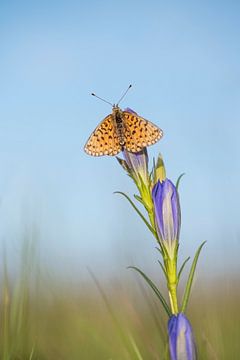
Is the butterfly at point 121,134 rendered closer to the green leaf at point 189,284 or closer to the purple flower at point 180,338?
the green leaf at point 189,284

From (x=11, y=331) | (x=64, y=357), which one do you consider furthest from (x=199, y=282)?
(x=11, y=331)

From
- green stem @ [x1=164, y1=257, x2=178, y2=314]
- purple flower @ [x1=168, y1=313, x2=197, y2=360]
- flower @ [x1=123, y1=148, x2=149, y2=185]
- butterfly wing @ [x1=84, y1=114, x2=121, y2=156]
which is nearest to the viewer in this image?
purple flower @ [x1=168, y1=313, x2=197, y2=360]

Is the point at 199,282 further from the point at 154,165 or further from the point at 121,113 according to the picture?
the point at 121,113

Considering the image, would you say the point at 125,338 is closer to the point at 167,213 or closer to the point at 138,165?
the point at 167,213

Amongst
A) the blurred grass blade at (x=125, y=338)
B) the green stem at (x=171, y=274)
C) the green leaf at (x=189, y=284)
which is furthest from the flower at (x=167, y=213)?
the blurred grass blade at (x=125, y=338)

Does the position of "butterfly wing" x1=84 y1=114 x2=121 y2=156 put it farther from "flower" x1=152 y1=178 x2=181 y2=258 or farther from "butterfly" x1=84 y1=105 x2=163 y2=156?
"flower" x1=152 y1=178 x2=181 y2=258

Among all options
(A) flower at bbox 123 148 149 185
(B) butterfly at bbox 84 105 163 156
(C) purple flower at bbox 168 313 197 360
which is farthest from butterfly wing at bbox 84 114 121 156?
(C) purple flower at bbox 168 313 197 360

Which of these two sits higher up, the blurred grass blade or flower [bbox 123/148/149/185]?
flower [bbox 123/148/149/185]
